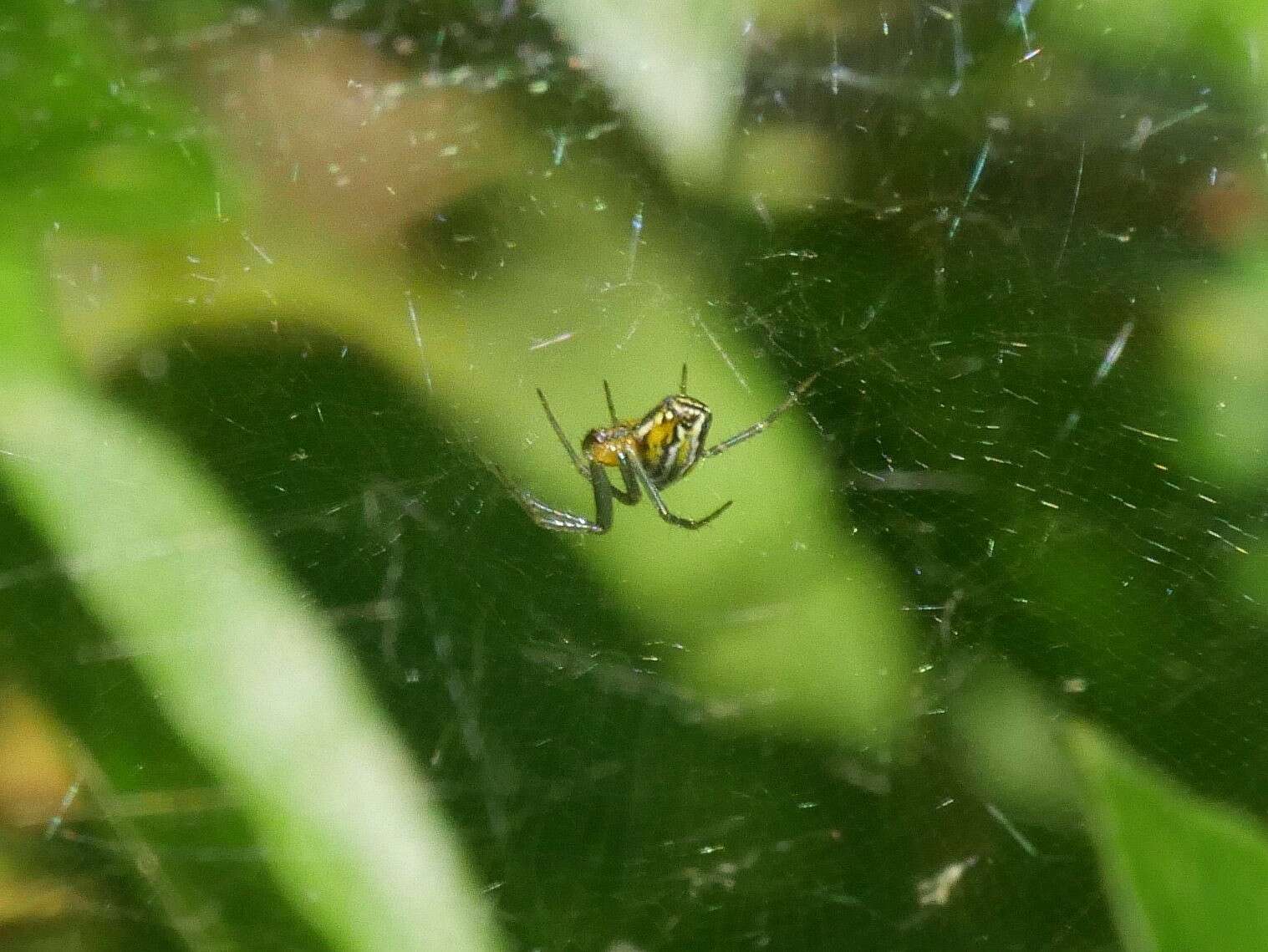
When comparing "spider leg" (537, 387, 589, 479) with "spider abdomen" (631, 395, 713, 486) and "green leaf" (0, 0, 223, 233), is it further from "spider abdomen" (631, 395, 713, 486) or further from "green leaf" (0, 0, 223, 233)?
"green leaf" (0, 0, 223, 233)

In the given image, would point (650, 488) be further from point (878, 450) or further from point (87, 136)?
point (87, 136)

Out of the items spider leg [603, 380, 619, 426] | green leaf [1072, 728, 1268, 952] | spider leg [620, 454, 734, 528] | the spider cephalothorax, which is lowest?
green leaf [1072, 728, 1268, 952]

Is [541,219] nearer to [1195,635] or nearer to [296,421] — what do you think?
[296,421]

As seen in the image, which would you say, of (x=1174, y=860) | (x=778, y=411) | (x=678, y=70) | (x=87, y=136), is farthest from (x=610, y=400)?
(x=1174, y=860)

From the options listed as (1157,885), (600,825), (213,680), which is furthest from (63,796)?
(1157,885)

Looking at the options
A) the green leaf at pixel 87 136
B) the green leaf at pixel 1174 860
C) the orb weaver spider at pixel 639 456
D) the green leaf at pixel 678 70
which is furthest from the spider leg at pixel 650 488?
the green leaf at pixel 1174 860

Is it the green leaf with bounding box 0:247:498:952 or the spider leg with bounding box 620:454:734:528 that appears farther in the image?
the spider leg with bounding box 620:454:734:528

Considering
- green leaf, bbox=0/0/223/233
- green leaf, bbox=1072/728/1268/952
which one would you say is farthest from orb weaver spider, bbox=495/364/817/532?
green leaf, bbox=1072/728/1268/952

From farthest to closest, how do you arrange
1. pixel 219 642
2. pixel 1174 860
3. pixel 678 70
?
pixel 678 70 → pixel 219 642 → pixel 1174 860
